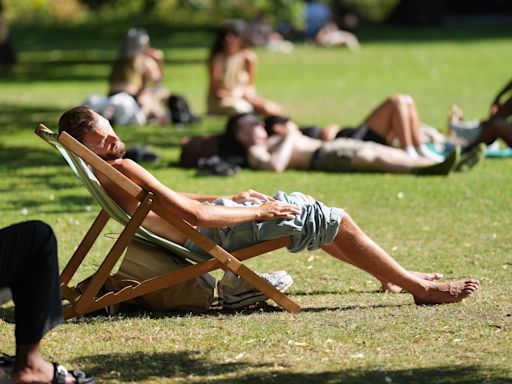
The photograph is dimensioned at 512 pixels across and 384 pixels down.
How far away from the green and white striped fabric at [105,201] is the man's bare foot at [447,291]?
1268mm

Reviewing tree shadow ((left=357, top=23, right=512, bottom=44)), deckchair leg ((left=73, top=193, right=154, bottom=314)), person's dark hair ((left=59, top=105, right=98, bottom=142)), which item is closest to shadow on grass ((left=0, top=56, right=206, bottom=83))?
tree shadow ((left=357, top=23, right=512, bottom=44))

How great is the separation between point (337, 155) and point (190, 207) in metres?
5.71

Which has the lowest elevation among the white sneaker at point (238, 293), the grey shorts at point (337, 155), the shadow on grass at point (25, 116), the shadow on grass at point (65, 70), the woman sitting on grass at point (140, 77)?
the shadow on grass at point (65, 70)

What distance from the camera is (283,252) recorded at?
8.22 m

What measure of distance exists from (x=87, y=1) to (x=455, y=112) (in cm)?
1803

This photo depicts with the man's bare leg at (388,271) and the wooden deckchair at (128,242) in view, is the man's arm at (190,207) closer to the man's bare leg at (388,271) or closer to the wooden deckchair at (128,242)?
A: the wooden deckchair at (128,242)

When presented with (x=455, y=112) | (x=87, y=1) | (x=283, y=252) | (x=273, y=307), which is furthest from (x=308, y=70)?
(x=273, y=307)

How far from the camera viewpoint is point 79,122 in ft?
19.4

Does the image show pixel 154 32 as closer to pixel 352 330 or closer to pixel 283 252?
pixel 283 252

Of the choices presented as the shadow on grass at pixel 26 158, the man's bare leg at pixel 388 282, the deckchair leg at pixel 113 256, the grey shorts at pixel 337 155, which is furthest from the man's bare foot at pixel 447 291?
the shadow on grass at pixel 26 158

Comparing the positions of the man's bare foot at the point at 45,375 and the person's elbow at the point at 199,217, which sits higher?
the person's elbow at the point at 199,217

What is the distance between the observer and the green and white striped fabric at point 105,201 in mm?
5914

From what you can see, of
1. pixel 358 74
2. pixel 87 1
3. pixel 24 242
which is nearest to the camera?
pixel 24 242

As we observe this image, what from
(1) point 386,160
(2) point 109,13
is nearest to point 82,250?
(1) point 386,160
